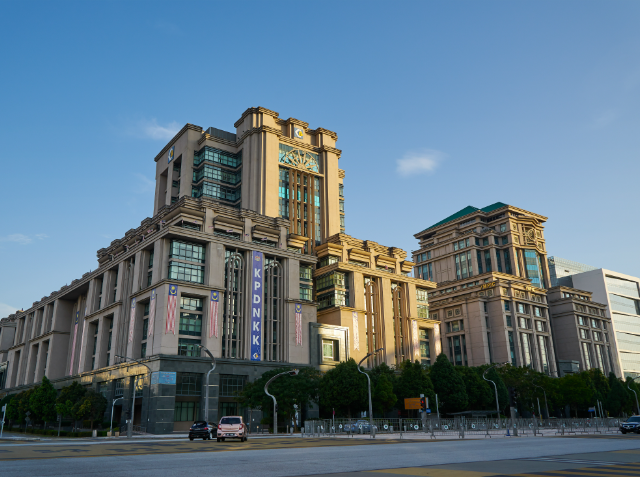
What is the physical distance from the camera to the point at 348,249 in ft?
336

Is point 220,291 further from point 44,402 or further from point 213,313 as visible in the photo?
point 44,402

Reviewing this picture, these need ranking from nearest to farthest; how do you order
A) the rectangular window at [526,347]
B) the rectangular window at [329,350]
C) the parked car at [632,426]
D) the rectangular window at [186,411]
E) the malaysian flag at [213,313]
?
1. the parked car at [632,426]
2. the rectangular window at [186,411]
3. the malaysian flag at [213,313]
4. the rectangular window at [329,350]
5. the rectangular window at [526,347]

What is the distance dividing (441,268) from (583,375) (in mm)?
54269

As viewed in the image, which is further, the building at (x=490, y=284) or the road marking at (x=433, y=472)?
the building at (x=490, y=284)

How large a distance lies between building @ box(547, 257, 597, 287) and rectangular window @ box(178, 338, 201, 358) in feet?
417

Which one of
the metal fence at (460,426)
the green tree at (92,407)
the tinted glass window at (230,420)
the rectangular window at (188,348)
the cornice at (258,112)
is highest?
the cornice at (258,112)

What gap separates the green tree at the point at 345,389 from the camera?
64.7 metres

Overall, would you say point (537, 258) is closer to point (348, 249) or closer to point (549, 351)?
point (549, 351)

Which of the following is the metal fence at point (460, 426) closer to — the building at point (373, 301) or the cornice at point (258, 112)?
the building at point (373, 301)

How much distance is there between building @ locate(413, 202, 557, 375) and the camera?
121312mm

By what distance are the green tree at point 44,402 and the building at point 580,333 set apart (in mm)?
109113

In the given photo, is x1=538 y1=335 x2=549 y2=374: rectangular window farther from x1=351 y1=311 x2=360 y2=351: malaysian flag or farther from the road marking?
the road marking

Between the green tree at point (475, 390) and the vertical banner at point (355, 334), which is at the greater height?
the vertical banner at point (355, 334)

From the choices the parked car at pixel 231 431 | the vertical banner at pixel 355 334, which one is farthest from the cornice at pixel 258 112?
the parked car at pixel 231 431
